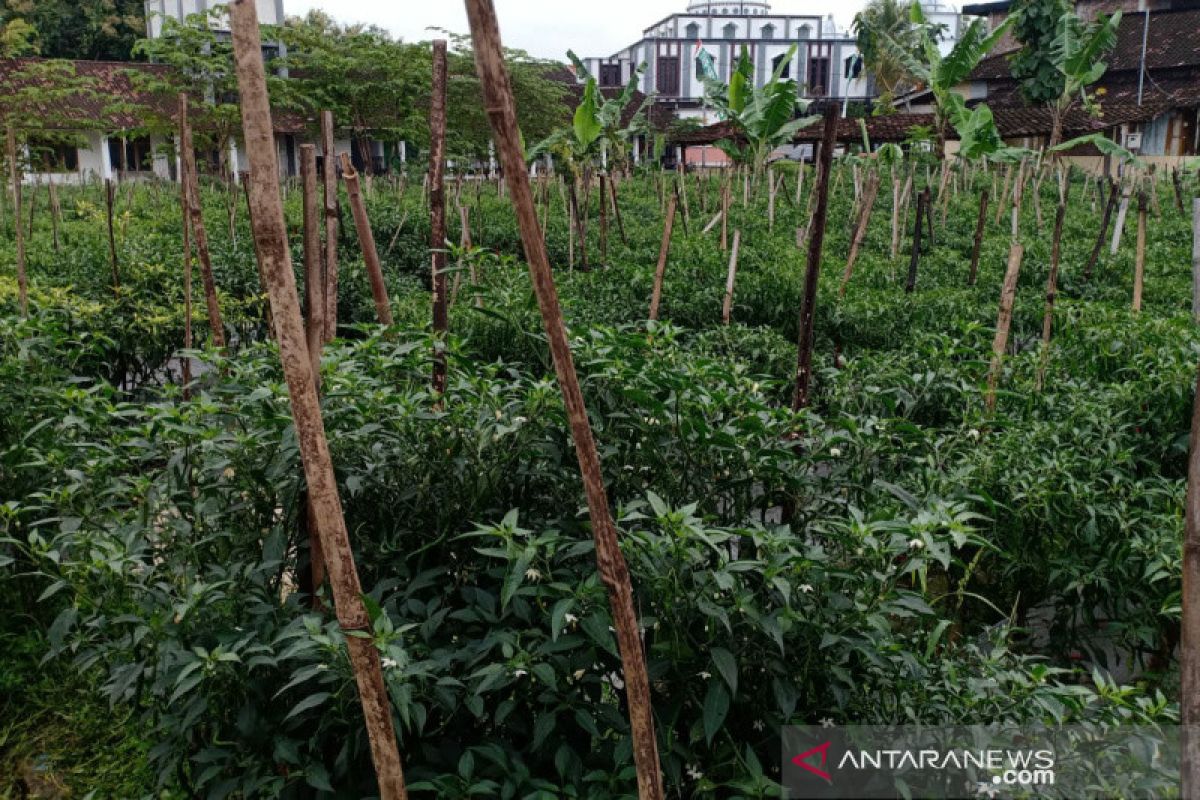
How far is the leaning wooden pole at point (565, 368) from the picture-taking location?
4.35 feet

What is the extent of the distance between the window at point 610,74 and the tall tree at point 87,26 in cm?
2044

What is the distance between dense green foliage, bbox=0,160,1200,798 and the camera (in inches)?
75.8

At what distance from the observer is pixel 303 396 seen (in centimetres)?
165

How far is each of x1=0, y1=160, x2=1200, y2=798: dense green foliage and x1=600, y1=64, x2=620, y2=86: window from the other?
135 ft

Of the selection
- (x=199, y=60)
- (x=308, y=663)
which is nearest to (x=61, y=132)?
(x=199, y=60)

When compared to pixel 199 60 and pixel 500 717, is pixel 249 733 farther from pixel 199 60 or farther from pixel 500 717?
pixel 199 60

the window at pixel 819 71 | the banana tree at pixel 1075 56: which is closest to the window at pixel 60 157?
the banana tree at pixel 1075 56

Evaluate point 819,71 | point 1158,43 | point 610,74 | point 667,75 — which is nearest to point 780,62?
point 1158,43

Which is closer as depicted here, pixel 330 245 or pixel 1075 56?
pixel 330 245

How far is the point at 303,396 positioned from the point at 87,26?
95.7ft

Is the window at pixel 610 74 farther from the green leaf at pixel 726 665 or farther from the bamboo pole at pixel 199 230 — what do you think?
the green leaf at pixel 726 665

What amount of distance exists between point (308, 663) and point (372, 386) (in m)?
0.80

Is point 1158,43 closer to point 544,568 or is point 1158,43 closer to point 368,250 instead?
point 368,250

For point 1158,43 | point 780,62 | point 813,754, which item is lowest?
point 813,754
